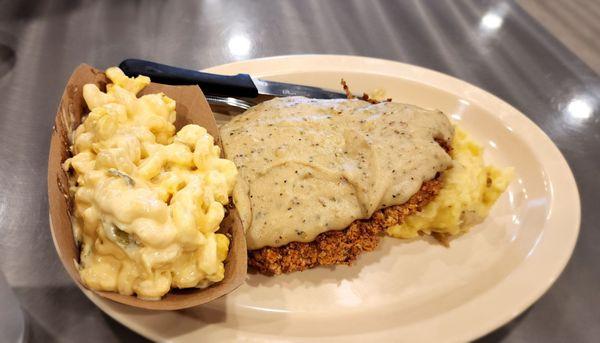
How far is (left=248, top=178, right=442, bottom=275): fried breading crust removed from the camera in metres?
1.70

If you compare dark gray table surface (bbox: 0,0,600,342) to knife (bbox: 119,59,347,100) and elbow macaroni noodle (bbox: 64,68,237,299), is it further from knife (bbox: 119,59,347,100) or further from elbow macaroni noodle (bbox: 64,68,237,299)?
knife (bbox: 119,59,347,100)

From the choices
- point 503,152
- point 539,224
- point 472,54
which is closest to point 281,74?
point 503,152

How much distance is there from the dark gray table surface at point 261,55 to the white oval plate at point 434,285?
25 cm

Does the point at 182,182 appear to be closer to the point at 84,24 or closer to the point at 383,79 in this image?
the point at 383,79

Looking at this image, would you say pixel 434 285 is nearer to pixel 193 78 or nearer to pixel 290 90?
pixel 290 90

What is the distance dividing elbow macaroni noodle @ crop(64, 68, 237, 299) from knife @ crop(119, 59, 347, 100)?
440mm

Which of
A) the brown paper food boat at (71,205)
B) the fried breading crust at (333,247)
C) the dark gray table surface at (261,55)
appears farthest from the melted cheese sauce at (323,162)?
the dark gray table surface at (261,55)

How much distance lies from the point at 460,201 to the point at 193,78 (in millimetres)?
1337

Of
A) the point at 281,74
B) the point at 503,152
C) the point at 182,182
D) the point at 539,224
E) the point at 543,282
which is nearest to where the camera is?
the point at 182,182

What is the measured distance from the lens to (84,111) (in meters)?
1.72

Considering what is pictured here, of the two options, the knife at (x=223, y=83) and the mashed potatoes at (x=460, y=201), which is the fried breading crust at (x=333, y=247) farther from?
the knife at (x=223, y=83)

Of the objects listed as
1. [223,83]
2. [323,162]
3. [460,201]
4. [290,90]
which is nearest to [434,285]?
[460,201]

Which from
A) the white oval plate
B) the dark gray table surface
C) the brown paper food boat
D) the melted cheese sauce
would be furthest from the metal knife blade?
the dark gray table surface

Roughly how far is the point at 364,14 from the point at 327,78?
1.48m
